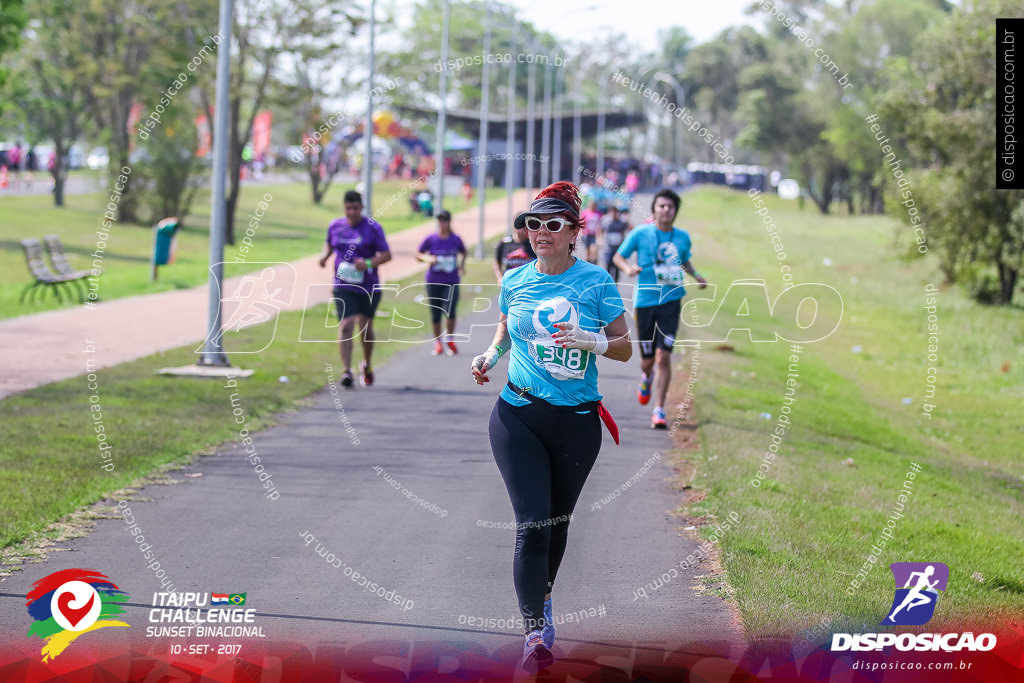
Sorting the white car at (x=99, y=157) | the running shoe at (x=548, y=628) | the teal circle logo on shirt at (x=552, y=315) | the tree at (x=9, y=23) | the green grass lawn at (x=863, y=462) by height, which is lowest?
the green grass lawn at (x=863, y=462)

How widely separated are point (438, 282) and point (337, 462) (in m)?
5.41

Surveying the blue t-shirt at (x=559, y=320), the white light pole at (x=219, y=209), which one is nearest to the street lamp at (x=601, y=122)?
the white light pole at (x=219, y=209)

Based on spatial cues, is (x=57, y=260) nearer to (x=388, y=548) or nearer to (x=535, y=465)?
(x=388, y=548)

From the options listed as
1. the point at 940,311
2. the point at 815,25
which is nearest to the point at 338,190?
the point at 815,25

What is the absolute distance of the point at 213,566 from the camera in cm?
611

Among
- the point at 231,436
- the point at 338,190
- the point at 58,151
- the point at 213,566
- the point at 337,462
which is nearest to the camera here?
the point at 213,566

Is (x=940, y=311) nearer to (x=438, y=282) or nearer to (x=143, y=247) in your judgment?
(x=438, y=282)

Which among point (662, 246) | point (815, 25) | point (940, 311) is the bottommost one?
point (940, 311)

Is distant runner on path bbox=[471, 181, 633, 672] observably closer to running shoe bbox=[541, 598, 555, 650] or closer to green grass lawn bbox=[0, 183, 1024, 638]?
running shoe bbox=[541, 598, 555, 650]

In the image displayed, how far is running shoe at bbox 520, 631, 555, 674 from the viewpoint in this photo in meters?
4.80

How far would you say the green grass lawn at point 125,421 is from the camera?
7.40m

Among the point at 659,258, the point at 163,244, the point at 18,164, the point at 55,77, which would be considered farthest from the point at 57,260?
the point at 18,164

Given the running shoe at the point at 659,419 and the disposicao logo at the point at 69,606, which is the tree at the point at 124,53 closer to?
the running shoe at the point at 659,419

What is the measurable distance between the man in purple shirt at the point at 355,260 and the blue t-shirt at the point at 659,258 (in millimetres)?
2694
